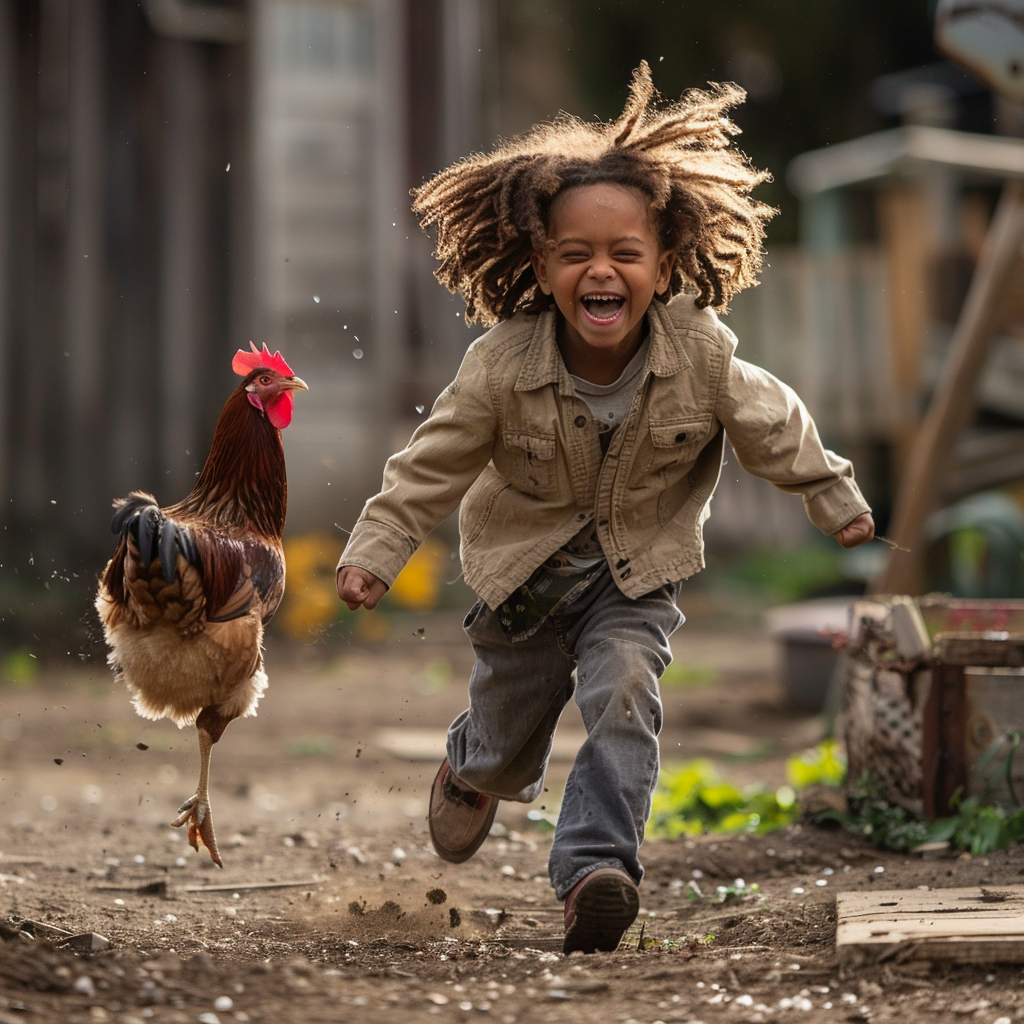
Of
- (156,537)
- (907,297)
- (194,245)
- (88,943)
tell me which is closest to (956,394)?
(156,537)

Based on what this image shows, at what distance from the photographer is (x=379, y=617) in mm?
11555

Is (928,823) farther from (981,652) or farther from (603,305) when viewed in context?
(603,305)

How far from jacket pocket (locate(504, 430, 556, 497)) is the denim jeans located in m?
0.29

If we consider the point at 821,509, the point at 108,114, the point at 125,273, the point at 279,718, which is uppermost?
the point at 108,114

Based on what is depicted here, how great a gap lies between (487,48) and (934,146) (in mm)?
12305

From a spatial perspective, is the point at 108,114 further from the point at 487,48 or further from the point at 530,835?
the point at 487,48

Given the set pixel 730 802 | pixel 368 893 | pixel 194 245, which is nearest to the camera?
→ pixel 368 893

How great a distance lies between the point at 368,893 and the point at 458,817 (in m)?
0.34

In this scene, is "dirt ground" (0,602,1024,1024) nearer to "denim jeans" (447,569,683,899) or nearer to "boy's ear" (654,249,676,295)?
"denim jeans" (447,569,683,899)

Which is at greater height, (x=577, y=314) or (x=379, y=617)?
(x=577, y=314)

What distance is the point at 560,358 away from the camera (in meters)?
3.63

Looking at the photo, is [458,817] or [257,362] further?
[458,817]

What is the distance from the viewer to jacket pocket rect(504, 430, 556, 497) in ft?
11.8

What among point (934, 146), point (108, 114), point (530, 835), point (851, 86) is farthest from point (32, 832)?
point (851, 86)
